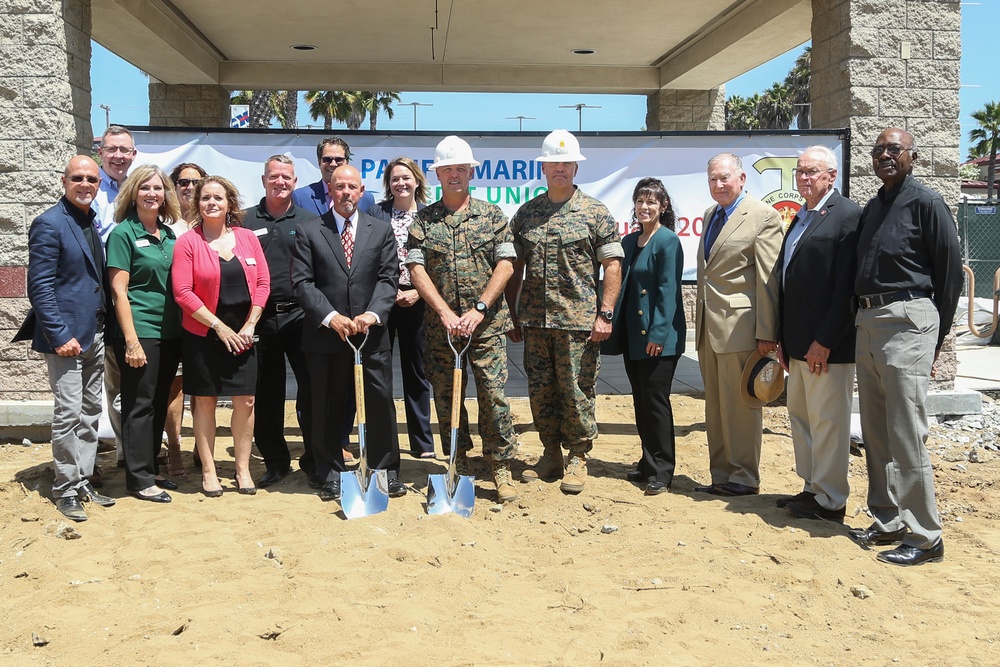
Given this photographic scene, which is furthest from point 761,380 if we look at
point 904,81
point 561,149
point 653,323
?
point 904,81

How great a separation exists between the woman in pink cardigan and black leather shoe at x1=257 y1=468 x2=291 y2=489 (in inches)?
8.4

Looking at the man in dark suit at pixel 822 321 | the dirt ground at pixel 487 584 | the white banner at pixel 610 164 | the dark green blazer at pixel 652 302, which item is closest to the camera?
the dirt ground at pixel 487 584

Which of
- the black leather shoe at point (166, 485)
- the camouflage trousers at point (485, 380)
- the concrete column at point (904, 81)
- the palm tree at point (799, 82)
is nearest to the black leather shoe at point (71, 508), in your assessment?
the black leather shoe at point (166, 485)

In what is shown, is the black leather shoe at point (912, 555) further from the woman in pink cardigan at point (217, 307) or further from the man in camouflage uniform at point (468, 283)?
the woman in pink cardigan at point (217, 307)

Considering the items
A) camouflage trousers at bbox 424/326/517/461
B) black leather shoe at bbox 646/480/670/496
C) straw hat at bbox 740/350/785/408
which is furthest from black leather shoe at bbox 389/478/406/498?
straw hat at bbox 740/350/785/408

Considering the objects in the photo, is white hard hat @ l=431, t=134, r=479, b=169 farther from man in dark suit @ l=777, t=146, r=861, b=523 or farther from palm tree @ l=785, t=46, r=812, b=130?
palm tree @ l=785, t=46, r=812, b=130

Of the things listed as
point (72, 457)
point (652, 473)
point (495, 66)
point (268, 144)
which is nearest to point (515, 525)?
point (652, 473)

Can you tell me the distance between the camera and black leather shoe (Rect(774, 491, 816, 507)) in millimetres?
5098

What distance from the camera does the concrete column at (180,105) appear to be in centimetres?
1226

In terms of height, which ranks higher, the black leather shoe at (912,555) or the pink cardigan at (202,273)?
the pink cardigan at (202,273)

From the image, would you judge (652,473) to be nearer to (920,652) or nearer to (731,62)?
(920,652)

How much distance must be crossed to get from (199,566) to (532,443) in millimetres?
2992

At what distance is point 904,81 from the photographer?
7469 mm

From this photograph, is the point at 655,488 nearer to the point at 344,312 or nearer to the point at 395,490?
the point at 395,490
